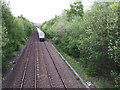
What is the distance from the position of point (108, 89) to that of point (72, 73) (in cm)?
426

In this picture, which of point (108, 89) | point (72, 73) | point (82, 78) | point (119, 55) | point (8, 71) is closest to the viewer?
point (119, 55)

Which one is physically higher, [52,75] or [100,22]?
[100,22]

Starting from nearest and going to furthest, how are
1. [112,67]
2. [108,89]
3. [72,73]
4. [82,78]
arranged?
1. [108,89]
2. [112,67]
3. [82,78]
4. [72,73]

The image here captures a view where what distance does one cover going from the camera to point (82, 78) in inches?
446

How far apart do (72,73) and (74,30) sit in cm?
820

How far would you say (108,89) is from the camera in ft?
30.0

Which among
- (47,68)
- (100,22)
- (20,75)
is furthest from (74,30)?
(20,75)

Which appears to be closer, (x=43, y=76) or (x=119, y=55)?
(x=119, y=55)

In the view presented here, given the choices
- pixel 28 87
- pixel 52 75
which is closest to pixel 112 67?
pixel 52 75

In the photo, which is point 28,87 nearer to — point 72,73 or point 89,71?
point 72,73

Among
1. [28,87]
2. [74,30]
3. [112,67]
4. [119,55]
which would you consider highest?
[74,30]

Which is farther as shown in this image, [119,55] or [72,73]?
[72,73]

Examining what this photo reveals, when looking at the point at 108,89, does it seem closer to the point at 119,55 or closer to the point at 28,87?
the point at 119,55

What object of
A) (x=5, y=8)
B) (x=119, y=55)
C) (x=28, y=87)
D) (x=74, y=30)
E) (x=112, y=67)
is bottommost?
(x=28, y=87)
